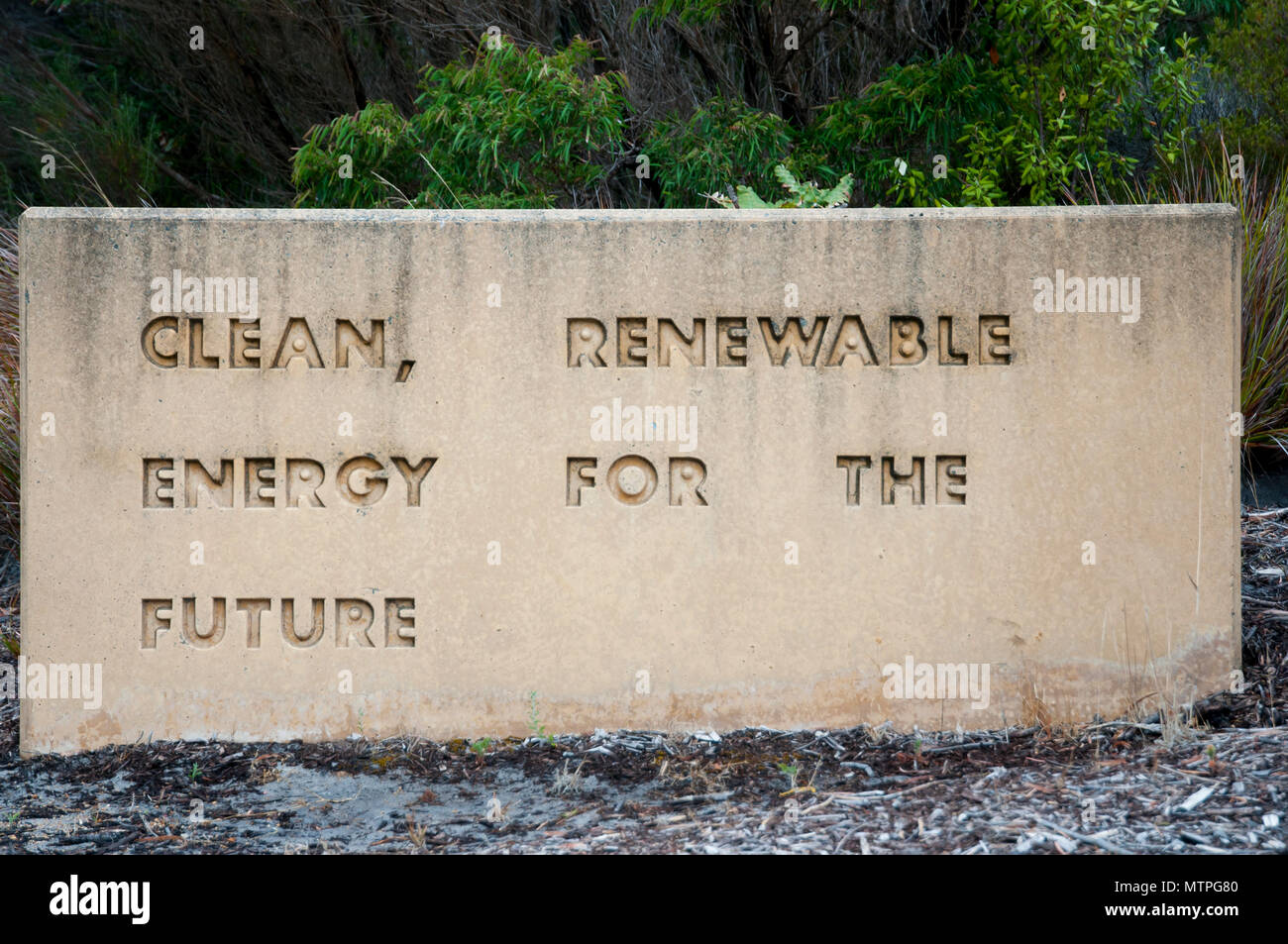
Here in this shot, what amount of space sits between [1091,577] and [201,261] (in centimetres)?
356

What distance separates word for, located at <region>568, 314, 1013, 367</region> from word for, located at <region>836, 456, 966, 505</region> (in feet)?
1.21

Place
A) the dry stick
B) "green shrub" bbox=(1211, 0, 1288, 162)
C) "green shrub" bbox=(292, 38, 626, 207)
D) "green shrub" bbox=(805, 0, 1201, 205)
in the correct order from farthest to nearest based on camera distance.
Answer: "green shrub" bbox=(1211, 0, 1288, 162) < "green shrub" bbox=(292, 38, 626, 207) < "green shrub" bbox=(805, 0, 1201, 205) < the dry stick

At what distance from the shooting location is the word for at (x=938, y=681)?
181 inches

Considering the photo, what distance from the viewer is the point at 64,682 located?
459 cm

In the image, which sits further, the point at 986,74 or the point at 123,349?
the point at 986,74

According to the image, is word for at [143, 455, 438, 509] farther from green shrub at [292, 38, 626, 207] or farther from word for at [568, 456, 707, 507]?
green shrub at [292, 38, 626, 207]

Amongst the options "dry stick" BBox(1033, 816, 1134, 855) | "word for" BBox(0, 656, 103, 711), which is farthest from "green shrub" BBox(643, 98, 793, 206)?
"dry stick" BBox(1033, 816, 1134, 855)

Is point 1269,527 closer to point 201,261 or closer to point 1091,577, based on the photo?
point 1091,577

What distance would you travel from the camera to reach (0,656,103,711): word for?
458 cm

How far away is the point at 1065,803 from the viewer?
379cm

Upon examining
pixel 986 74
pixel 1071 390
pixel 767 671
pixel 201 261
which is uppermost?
pixel 986 74

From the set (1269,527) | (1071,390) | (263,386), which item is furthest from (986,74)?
(263,386)

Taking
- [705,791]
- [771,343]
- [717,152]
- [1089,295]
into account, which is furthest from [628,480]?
[717,152]

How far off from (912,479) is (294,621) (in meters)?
2.41
